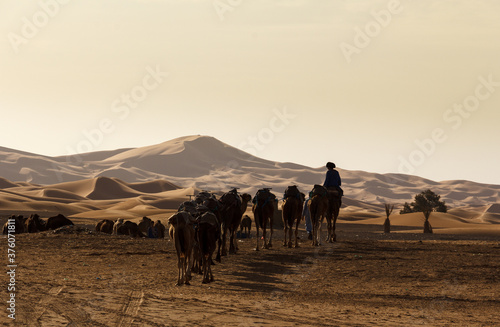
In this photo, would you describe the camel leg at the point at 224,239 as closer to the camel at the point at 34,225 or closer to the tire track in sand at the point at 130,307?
the tire track in sand at the point at 130,307

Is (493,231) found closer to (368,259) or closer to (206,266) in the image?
(368,259)

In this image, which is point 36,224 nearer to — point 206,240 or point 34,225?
point 34,225

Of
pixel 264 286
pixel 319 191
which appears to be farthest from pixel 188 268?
pixel 319 191

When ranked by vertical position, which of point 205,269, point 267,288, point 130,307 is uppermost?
point 205,269

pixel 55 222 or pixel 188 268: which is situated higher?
pixel 55 222

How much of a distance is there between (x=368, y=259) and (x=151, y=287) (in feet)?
24.8

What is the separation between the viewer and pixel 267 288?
602 inches

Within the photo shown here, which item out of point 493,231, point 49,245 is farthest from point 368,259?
point 493,231

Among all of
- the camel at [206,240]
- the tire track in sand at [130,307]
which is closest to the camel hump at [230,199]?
the camel at [206,240]

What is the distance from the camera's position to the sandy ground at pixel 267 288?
1184cm

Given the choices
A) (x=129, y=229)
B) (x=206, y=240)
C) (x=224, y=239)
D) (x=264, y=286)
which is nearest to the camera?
(x=264, y=286)

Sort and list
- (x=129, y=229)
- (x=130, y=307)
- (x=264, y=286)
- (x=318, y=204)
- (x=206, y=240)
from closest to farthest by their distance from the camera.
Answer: (x=130, y=307) → (x=264, y=286) → (x=206, y=240) → (x=318, y=204) → (x=129, y=229)

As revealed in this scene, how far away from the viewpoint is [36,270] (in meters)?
17.9

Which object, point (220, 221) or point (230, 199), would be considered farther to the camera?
point (230, 199)
